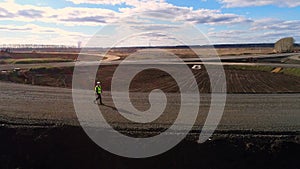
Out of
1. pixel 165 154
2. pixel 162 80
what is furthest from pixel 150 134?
pixel 162 80

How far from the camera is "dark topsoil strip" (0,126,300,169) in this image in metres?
13.8

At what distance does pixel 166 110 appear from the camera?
18250mm

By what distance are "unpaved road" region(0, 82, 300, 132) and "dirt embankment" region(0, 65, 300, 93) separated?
3.45 m

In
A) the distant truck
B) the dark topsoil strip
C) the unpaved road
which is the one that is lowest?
the dark topsoil strip

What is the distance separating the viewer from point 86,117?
53.6 feet

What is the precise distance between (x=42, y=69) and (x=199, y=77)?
17.2 meters

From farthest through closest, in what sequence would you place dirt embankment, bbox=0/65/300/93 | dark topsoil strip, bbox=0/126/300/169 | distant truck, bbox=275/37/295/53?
distant truck, bbox=275/37/295/53 < dirt embankment, bbox=0/65/300/93 < dark topsoil strip, bbox=0/126/300/169

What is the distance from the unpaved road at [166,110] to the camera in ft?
51.2

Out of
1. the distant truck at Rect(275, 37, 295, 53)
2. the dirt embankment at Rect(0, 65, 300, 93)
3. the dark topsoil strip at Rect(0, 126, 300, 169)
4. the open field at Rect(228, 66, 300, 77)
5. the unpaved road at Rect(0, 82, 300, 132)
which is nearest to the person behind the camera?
the dark topsoil strip at Rect(0, 126, 300, 169)

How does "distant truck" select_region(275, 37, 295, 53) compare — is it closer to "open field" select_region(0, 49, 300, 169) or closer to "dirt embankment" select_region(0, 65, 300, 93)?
"dirt embankment" select_region(0, 65, 300, 93)

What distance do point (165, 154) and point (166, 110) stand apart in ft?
14.9

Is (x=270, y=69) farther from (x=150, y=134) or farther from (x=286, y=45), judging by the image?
(x=286, y=45)

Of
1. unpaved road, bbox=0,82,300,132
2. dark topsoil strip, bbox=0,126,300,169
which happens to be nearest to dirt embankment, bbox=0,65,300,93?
unpaved road, bbox=0,82,300,132

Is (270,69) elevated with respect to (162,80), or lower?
elevated
